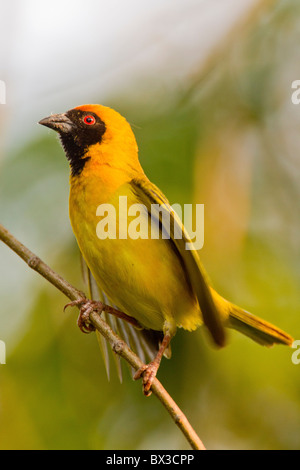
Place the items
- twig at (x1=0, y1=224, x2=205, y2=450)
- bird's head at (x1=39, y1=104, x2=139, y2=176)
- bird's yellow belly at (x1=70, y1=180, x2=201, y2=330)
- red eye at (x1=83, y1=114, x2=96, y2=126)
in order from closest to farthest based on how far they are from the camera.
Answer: twig at (x1=0, y1=224, x2=205, y2=450)
bird's yellow belly at (x1=70, y1=180, x2=201, y2=330)
bird's head at (x1=39, y1=104, x2=139, y2=176)
red eye at (x1=83, y1=114, x2=96, y2=126)

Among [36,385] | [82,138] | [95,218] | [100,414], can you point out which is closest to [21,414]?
[36,385]

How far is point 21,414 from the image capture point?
4.38m

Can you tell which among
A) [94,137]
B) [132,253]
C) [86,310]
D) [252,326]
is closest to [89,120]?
[94,137]

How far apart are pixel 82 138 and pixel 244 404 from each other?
2.22m

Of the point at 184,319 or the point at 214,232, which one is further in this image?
the point at 214,232

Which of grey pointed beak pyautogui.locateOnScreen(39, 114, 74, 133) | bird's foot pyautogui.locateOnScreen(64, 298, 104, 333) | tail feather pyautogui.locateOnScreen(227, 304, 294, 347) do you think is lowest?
tail feather pyautogui.locateOnScreen(227, 304, 294, 347)

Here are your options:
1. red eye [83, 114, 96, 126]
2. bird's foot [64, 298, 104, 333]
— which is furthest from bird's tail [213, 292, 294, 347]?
red eye [83, 114, 96, 126]

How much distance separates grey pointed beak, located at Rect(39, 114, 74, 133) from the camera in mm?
3796

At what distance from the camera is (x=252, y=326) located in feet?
13.2

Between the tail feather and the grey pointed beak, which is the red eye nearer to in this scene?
the grey pointed beak

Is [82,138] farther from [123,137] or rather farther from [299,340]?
[299,340]

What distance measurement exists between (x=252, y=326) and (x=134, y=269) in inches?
40.1

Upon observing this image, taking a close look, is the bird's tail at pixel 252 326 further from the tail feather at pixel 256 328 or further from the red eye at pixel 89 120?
the red eye at pixel 89 120

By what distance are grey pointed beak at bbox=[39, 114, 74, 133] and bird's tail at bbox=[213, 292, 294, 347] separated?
1.43 metres
